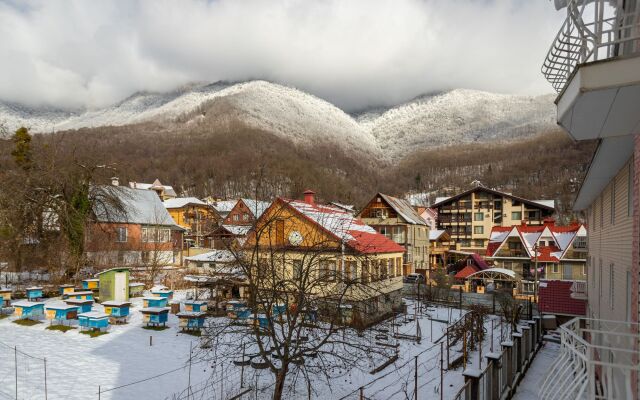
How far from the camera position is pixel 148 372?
42.9 feet

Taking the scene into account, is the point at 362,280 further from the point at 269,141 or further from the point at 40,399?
the point at 269,141

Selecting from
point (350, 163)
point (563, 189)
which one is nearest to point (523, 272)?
point (563, 189)

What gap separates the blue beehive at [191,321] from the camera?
17734 mm

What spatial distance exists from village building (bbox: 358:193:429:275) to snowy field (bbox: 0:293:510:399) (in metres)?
26.8

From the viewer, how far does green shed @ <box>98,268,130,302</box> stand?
23000 mm

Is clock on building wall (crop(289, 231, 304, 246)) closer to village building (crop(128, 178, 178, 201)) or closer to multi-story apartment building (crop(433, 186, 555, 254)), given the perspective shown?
multi-story apartment building (crop(433, 186, 555, 254))

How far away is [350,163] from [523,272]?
404ft

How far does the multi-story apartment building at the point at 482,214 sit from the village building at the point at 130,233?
45070 mm

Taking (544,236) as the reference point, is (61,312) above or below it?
below

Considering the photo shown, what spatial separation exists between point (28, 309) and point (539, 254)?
42.8 meters

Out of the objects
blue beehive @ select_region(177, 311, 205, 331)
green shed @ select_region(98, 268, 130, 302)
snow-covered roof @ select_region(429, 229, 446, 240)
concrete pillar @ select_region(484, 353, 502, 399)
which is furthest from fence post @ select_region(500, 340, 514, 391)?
snow-covered roof @ select_region(429, 229, 446, 240)

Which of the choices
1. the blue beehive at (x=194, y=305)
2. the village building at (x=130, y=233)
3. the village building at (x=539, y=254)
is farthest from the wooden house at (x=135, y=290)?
the village building at (x=539, y=254)

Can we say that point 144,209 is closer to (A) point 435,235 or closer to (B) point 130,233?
(B) point 130,233

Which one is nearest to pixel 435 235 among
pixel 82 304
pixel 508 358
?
pixel 82 304
